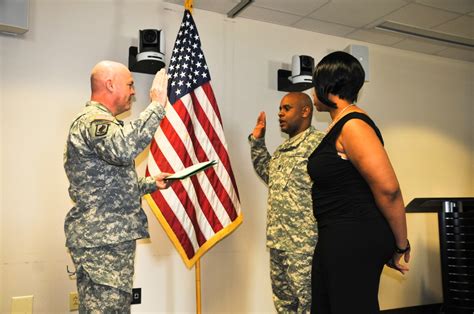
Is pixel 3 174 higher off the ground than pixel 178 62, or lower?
lower

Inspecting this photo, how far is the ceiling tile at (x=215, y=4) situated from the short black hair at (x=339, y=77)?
6.23 feet

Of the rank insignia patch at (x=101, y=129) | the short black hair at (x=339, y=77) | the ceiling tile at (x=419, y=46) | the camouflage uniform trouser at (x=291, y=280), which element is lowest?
the camouflage uniform trouser at (x=291, y=280)

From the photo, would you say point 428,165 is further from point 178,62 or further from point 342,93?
point 342,93

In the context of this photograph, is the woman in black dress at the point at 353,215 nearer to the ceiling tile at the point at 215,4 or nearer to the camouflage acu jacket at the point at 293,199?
the camouflage acu jacket at the point at 293,199

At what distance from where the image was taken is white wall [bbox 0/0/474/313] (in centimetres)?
274

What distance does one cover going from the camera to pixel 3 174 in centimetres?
269

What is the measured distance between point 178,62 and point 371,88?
6.85ft

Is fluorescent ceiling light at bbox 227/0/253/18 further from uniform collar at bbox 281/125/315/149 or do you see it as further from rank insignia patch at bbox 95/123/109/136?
rank insignia patch at bbox 95/123/109/136

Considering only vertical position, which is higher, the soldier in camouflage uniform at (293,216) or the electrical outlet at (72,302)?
the soldier in camouflage uniform at (293,216)

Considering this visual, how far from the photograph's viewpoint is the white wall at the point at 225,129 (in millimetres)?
2740

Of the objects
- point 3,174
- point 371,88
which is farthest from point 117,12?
point 371,88

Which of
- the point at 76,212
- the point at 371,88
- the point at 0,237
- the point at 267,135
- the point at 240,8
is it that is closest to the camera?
the point at 76,212

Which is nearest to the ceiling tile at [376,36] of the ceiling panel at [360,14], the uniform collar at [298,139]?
the ceiling panel at [360,14]

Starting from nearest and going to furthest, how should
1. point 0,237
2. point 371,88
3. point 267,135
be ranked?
point 0,237
point 267,135
point 371,88
